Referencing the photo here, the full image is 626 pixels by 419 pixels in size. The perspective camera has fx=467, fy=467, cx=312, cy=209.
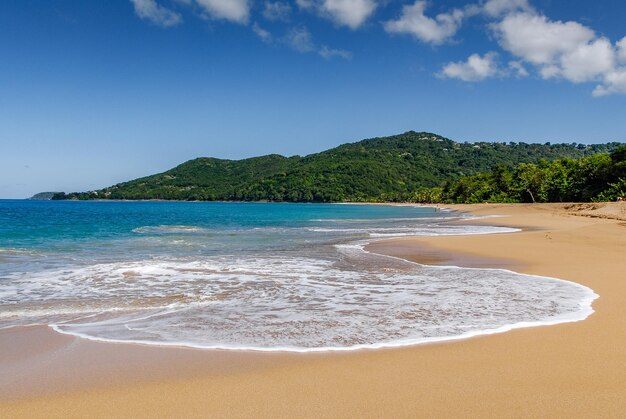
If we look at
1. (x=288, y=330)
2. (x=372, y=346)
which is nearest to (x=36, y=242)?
(x=288, y=330)

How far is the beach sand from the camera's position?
161 inches

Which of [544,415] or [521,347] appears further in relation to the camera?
[521,347]

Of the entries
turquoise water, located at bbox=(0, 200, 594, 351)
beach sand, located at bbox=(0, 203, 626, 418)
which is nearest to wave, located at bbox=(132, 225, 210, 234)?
turquoise water, located at bbox=(0, 200, 594, 351)

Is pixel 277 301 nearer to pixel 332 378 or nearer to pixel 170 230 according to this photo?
pixel 332 378

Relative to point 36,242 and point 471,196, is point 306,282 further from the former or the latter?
point 471,196

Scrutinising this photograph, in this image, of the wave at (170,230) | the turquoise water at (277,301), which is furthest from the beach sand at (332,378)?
the wave at (170,230)

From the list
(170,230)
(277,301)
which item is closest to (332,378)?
(277,301)

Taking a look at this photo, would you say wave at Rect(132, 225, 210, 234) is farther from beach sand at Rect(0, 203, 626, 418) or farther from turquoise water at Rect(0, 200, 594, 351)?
beach sand at Rect(0, 203, 626, 418)

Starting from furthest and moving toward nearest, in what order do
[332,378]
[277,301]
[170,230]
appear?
1. [170,230]
2. [277,301]
3. [332,378]

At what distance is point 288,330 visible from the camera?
6.80 m

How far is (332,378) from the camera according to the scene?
4.80 metres

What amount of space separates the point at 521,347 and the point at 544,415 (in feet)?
6.21

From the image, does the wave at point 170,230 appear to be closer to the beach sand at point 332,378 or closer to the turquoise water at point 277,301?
the turquoise water at point 277,301

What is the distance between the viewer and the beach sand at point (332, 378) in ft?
13.4
